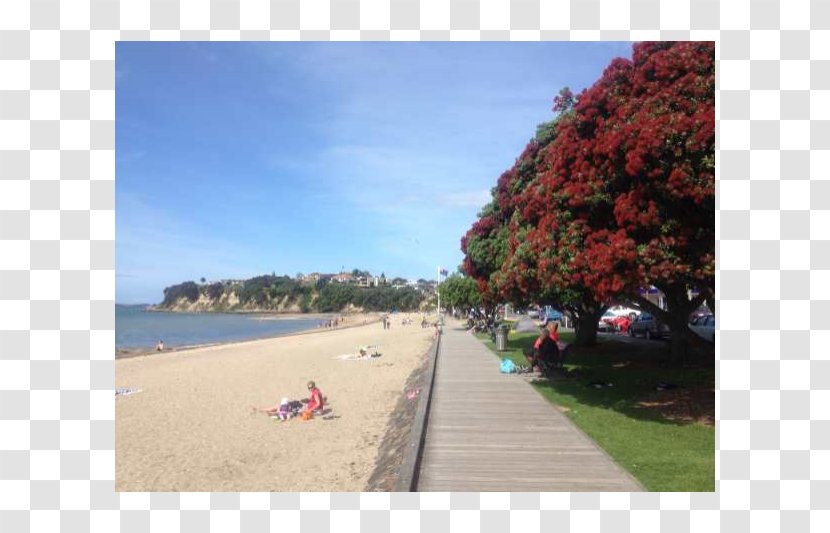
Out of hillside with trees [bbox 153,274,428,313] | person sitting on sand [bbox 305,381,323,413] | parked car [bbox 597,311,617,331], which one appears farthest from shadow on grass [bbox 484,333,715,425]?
hillside with trees [bbox 153,274,428,313]

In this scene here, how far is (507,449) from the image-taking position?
7.62 m

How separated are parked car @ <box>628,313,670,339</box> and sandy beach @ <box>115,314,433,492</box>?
1295 cm

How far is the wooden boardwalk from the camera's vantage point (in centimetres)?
623

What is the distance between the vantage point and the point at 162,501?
5.14 meters

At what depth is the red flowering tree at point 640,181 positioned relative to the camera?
7.57 metres

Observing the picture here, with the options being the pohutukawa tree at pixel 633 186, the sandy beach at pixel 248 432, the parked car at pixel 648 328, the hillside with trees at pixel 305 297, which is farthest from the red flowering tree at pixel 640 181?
the hillside with trees at pixel 305 297

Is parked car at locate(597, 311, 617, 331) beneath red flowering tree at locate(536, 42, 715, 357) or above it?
beneath

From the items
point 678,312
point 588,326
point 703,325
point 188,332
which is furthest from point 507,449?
point 188,332

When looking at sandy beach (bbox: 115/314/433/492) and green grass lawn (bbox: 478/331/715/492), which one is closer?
green grass lawn (bbox: 478/331/715/492)

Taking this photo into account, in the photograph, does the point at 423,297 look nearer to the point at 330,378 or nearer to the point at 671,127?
the point at 330,378

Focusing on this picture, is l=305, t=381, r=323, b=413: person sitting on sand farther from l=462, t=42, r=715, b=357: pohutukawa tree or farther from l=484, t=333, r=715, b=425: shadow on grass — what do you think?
A: l=462, t=42, r=715, b=357: pohutukawa tree

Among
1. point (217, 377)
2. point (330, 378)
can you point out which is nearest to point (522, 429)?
point (330, 378)

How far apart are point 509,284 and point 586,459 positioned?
12.3 ft

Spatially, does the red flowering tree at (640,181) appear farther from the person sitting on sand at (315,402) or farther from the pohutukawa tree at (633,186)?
the person sitting on sand at (315,402)
